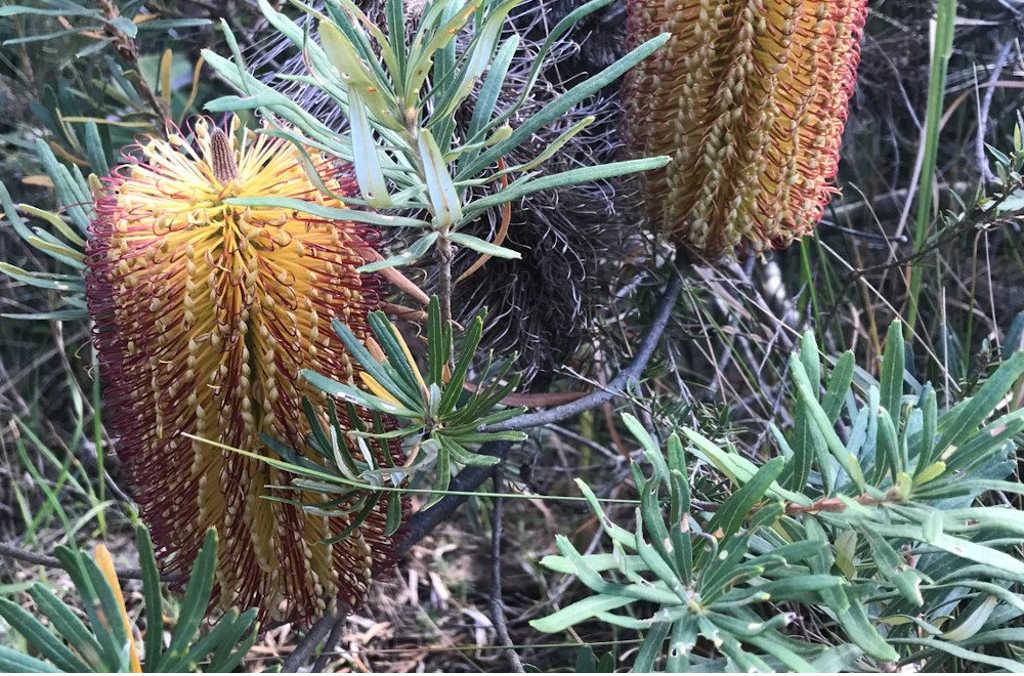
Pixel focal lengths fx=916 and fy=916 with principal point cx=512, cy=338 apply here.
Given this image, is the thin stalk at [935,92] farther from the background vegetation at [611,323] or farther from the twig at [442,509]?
the twig at [442,509]

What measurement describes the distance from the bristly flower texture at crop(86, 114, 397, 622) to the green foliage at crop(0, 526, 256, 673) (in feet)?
0.51

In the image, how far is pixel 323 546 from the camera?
2.56ft

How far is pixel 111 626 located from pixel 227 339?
0.72 ft

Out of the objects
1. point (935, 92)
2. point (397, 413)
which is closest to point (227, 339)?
point (397, 413)

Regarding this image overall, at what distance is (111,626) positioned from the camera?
1.87 ft

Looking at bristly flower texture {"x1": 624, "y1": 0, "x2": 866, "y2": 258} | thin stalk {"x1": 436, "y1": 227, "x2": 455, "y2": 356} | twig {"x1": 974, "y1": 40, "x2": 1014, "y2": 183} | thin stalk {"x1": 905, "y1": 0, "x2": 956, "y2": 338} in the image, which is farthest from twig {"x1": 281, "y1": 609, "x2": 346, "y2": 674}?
twig {"x1": 974, "y1": 40, "x2": 1014, "y2": 183}

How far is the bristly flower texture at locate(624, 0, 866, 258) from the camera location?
78cm

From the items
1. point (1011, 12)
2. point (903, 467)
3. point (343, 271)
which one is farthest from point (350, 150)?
point (1011, 12)

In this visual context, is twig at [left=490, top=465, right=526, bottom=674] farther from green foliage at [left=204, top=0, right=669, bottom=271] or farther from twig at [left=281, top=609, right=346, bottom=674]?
green foliage at [left=204, top=0, right=669, bottom=271]

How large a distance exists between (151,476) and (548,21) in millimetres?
684

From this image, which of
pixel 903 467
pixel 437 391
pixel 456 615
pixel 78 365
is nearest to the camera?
pixel 903 467

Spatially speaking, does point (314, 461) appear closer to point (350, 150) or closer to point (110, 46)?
point (350, 150)

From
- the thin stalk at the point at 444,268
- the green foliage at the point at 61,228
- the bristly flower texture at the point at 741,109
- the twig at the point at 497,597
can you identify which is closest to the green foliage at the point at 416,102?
the thin stalk at the point at 444,268

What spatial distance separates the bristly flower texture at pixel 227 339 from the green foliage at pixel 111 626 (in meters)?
0.16
